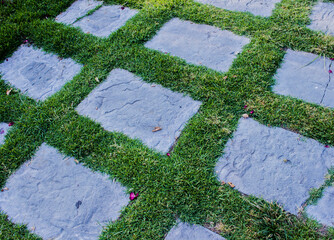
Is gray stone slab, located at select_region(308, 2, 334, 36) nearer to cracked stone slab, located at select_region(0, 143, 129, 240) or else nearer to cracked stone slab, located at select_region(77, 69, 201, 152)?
cracked stone slab, located at select_region(77, 69, 201, 152)

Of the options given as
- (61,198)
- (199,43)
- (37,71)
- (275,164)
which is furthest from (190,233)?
(37,71)

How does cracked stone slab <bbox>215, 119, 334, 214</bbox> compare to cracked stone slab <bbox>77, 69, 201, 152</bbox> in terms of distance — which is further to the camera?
cracked stone slab <bbox>77, 69, 201, 152</bbox>

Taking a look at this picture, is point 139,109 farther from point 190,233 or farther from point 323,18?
point 323,18

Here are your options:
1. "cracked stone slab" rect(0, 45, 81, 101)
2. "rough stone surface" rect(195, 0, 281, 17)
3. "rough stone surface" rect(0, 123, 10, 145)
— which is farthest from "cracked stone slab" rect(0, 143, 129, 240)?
"rough stone surface" rect(195, 0, 281, 17)

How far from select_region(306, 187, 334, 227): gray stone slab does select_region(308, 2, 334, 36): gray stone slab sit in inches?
74.4

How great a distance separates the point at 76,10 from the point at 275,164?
3102mm

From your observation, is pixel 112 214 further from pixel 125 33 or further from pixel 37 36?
pixel 37 36

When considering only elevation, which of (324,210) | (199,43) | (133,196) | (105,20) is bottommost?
(324,210)

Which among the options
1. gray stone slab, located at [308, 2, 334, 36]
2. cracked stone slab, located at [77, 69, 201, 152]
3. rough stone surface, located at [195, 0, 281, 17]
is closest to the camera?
cracked stone slab, located at [77, 69, 201, 152]

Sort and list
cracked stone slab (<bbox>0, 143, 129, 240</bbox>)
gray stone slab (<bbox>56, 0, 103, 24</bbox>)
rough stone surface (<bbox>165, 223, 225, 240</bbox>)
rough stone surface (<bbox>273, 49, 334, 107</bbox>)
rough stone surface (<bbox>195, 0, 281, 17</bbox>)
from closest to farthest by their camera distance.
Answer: rough stone surface (<bbox>165, 223, 225, 240</bbox>)
cracked stone slab (<bbox>0, 143, 129, 240</bbox>)
rough stone surface (<bbox>273, 49, 334, 107</bbox>)
rough stone surface (<bbox>195, 0, 281, 17</bbox>)
gray stone slab (<bbox>56, 0, 103, 24</bbox>)

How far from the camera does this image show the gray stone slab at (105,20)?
3530mm

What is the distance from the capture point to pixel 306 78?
2760mm

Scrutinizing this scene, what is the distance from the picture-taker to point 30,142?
253 cm

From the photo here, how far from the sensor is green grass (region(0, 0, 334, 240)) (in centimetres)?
199
